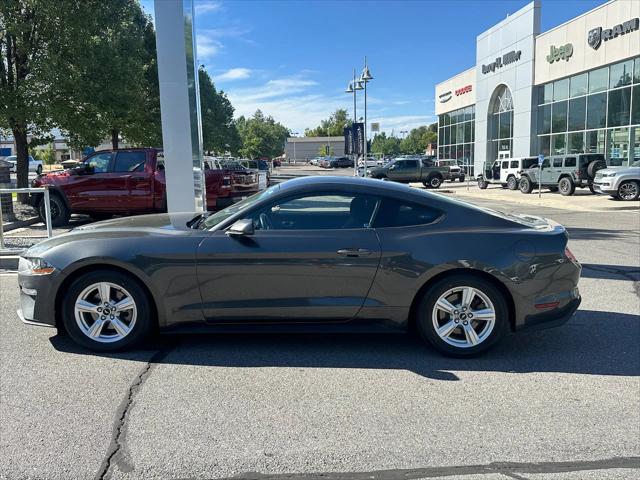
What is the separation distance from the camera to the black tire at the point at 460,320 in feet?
14.5

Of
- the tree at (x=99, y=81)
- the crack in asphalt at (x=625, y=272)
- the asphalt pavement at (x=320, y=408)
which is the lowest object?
the crack in asphalt at (x=625, y=272)

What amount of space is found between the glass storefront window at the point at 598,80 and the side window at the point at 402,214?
2788cm

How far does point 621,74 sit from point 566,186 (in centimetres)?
701

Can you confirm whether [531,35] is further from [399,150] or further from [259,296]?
[399,150]

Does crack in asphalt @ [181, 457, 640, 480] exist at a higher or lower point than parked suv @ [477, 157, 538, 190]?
lower

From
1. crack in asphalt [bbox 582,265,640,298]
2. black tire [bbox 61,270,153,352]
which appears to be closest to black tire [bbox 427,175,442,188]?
crack in asphalt [bbox 582,265,640,298]

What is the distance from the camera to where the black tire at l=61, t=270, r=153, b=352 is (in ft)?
14.6

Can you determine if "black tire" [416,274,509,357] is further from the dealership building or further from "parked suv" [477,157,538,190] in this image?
"parked suv" [477,157,538,190]

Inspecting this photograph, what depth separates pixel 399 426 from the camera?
3418mm

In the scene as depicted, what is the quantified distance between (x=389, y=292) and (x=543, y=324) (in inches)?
52.8

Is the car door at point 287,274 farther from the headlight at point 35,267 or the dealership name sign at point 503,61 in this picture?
the dealership name sign at point 503,61

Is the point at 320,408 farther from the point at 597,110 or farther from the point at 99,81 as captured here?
the point at 597,110

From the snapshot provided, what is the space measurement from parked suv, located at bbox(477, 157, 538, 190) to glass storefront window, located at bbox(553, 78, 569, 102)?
17.1ft

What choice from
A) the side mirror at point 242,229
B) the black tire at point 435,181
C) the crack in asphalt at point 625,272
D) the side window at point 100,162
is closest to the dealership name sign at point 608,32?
the black tire at point 435,181
